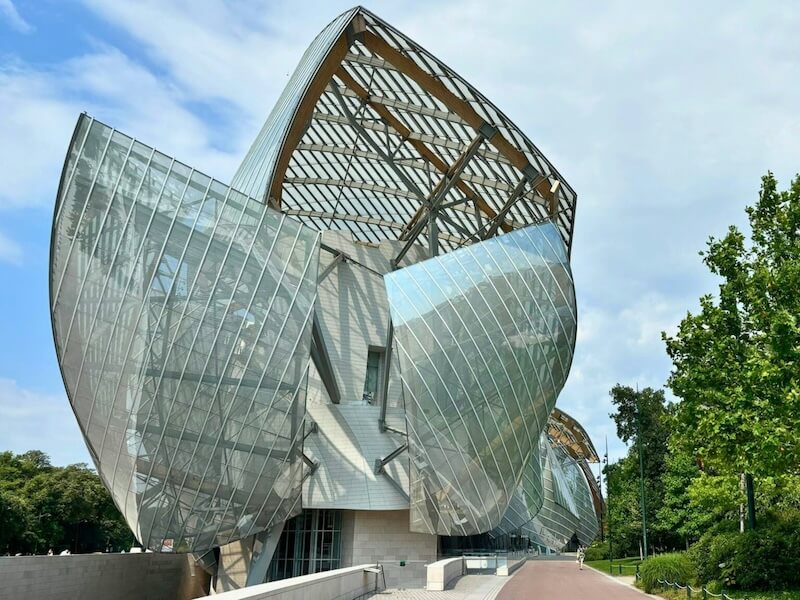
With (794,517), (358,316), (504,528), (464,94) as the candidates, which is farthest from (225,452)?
(504,528)

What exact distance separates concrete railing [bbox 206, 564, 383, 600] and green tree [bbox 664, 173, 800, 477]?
10658mm

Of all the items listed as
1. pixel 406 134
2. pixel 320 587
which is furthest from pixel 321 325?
pixel 320 587

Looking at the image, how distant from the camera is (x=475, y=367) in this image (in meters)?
30.4

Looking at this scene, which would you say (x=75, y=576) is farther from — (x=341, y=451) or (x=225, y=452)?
(x=341, y=451)

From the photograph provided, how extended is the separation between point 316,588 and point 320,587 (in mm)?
360

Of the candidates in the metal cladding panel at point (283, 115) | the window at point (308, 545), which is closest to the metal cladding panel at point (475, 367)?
the window at point (308, 545)

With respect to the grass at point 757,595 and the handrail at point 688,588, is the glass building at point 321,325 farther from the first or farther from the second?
the grass at point 757,595

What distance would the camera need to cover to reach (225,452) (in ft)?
81.9

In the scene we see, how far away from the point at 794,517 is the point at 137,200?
24926mm

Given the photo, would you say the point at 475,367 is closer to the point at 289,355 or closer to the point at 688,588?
the point at 289,355

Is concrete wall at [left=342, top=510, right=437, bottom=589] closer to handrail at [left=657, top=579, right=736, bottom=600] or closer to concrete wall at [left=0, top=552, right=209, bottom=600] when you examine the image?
concrete wall at [left=0, top=552, right=209, bottom=600]

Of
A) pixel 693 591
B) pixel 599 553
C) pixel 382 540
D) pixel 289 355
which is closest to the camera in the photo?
pixel 693 591

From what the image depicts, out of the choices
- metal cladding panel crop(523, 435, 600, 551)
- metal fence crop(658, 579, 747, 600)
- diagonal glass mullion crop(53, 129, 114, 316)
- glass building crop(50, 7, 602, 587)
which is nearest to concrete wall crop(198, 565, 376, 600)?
glass building crop(50, 7, 602, 587)

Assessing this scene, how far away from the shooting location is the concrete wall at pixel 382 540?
33.3 meters
